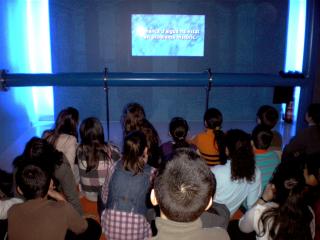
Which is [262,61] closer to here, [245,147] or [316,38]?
[316,38]

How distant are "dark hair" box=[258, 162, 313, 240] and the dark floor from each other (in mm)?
3501

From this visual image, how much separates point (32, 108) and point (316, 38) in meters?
4.61

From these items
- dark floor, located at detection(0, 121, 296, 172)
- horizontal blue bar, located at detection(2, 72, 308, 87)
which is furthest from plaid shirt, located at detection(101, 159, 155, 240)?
dark floor, located at detection(0, 121, 296, 172)

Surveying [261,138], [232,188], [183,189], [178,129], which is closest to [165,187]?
[183,189]

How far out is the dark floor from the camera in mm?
4746

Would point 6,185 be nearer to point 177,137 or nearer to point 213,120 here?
point 177,137

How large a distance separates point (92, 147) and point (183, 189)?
171cm

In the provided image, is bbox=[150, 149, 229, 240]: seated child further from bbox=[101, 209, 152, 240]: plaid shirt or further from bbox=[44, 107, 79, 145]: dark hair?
bbox=[44, 107, 79, 145]: dark hair

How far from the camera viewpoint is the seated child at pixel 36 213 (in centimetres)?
164

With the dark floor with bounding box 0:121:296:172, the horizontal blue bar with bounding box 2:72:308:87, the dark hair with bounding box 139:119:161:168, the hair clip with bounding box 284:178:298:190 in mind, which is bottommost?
the dark floor with bounding box 0:121:296:172

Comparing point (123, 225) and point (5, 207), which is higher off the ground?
point (5, 207)

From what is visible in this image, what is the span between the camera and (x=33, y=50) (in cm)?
617

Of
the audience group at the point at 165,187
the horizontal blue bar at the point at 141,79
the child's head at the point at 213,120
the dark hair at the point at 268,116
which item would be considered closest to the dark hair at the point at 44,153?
the audience group at the point at 165,187

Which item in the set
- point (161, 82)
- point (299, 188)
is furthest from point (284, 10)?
point (299, 188)
